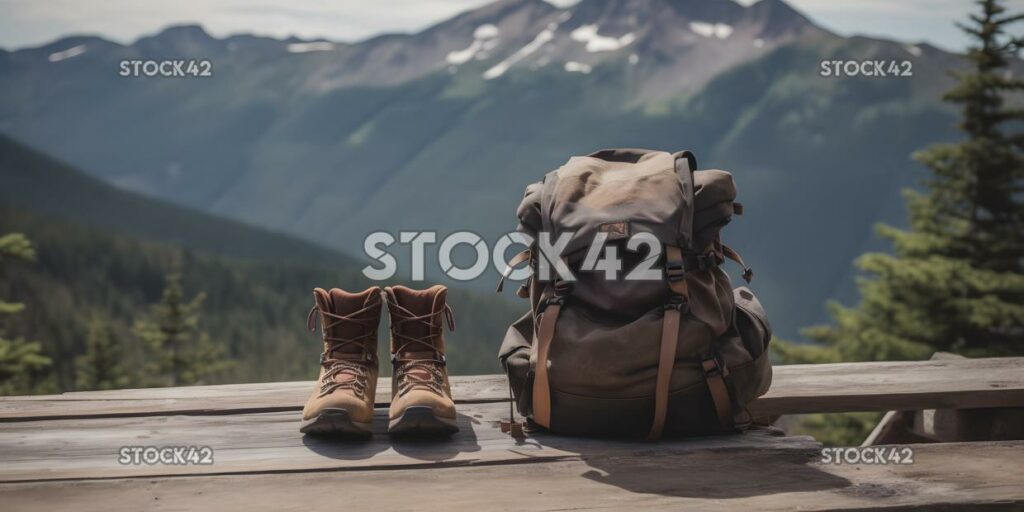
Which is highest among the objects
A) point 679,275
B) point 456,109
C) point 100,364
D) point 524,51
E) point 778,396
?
point 524,51

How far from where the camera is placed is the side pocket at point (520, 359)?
9.57ft

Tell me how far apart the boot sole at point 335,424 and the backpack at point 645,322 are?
0.51 metres

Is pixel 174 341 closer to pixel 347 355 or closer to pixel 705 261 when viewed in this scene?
pixel 347 355

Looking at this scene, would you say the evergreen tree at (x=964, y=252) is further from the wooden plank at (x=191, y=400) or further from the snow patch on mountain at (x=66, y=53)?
the snow patch on mountain at (x=66, y=53)

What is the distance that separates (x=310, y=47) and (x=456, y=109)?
44189mm

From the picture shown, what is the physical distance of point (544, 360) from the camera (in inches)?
110

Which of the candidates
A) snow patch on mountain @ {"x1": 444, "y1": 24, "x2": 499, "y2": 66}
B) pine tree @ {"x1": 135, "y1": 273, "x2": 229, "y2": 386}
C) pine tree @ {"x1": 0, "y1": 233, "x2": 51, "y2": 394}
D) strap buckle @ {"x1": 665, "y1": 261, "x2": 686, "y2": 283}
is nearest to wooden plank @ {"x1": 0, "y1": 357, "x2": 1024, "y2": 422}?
strap buckle @ {"x1": 665, "y1": 261, "x2": 686, "y2": 283}

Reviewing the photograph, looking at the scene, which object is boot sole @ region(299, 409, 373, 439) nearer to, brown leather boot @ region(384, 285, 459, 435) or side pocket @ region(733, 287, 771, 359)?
brown leather boot @ region(384, 285, 459, 435)

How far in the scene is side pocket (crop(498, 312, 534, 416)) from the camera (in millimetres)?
2918

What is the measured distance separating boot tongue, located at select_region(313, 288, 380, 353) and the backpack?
21.3 inches

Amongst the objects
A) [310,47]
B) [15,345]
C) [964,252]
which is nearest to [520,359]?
[15,345]

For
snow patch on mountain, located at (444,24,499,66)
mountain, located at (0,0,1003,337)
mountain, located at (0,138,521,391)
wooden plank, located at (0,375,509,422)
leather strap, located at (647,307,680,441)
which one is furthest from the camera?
snow patch on mountain, located at (444,24,499,66)

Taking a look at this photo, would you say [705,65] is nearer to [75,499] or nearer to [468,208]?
[468,208]

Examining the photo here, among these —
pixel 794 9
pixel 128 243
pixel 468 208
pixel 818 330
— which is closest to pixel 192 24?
pixel 468 208
